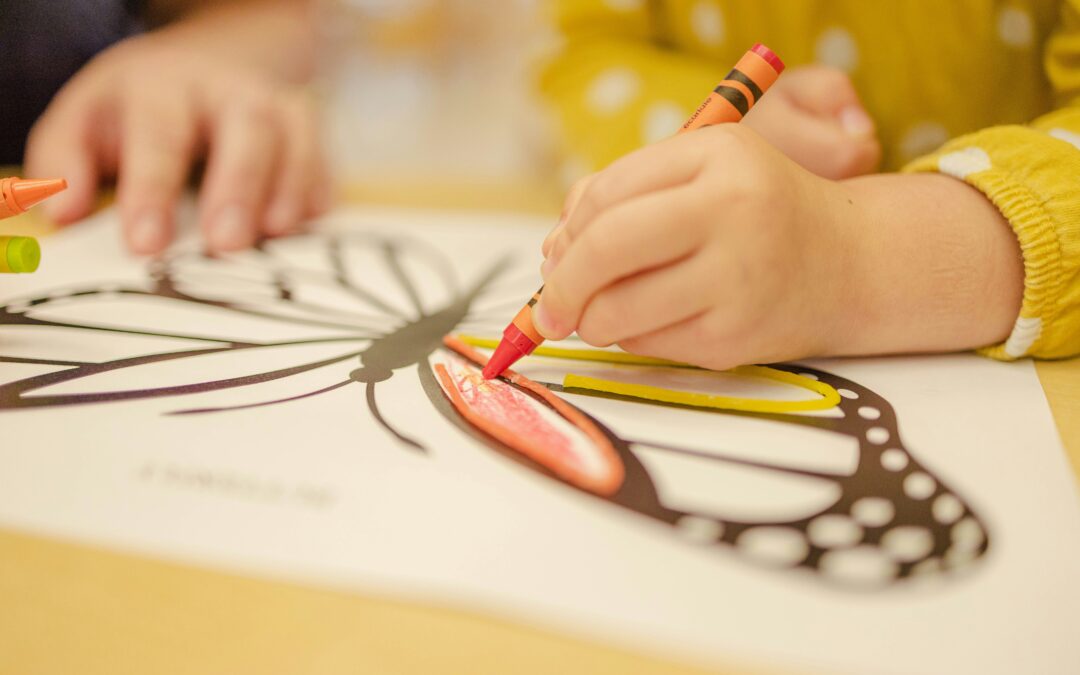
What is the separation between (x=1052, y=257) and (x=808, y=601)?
8.3 inches

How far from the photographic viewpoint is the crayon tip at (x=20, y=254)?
0.99 ft

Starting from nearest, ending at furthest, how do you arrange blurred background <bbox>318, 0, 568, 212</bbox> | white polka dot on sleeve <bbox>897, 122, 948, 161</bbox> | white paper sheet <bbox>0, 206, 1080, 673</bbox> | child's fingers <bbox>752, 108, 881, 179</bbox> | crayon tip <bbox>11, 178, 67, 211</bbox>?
white paper sheet <bbox>0, 206, 1080, 673</bbox>
crayon tip <bbox>11, 178, 67, 211</bbox>
child's fingers <bbox>752, 108, 881, 179</bbox>
white polka dot on sleeve <bbox>897, 122, 948, 161</bbox>
blurred background <bbox>318, 0, 568, 212</bbox>

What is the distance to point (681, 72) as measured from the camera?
0.56 m

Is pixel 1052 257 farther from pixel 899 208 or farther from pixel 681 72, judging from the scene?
pixel 681 72

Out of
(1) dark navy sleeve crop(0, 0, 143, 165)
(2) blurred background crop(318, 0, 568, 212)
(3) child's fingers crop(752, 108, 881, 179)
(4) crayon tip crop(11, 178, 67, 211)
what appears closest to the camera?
(4) crayon tip crop(11, 178, 67, 211)

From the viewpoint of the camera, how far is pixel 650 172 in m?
0.28

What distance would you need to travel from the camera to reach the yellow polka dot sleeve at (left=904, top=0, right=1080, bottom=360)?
32cm

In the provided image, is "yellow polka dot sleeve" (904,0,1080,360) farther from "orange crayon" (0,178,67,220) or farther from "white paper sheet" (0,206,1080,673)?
"orange crayon" (0,178,67,220)

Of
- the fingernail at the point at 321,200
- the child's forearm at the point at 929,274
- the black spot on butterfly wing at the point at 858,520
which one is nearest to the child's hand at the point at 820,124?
the child's forearm at the point at 929,274

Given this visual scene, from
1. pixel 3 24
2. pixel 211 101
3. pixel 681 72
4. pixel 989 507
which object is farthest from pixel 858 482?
pixel 3 24

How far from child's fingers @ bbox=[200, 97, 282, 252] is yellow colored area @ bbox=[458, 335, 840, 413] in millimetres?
275

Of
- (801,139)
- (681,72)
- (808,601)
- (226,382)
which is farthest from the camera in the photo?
(681,72)

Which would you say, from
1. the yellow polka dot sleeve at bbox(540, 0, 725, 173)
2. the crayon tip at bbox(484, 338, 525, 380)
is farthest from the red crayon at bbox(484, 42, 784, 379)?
the yellow polka dot sleeve at bbox(540, 0, 725, 173)

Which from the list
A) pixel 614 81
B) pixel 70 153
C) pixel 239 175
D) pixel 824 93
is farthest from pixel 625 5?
pixel 70 153
